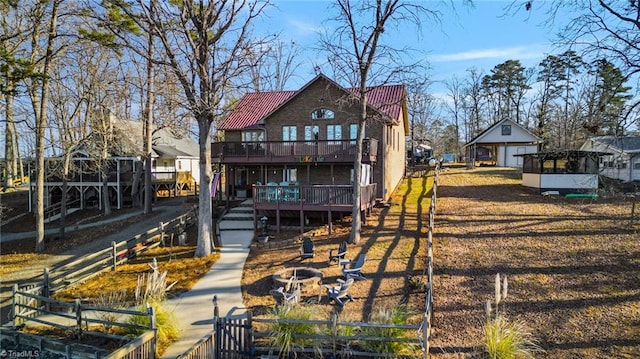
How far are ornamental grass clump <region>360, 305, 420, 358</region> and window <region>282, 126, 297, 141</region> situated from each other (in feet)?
52.9

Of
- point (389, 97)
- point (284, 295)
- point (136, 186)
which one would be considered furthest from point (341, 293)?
point (136, 186)

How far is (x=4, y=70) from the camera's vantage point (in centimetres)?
1652

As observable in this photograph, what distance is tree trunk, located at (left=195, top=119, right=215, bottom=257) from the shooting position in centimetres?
1585

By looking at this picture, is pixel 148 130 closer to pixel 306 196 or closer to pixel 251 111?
pixel 251 111

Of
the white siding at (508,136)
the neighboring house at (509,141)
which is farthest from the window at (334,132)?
the white siding at (508,136)

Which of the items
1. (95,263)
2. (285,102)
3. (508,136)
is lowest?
(95,263)

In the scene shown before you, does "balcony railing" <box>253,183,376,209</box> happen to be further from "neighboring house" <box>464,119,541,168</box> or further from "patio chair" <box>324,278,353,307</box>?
"neighboring house" <box>464,119,541,168</box>

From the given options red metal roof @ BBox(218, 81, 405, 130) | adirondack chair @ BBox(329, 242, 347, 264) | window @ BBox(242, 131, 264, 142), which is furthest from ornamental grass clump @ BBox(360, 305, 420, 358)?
window @ BBox(242, 131, 264, 142)

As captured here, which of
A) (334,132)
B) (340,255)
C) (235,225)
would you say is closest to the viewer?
(340,255)

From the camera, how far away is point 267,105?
91.1 feet

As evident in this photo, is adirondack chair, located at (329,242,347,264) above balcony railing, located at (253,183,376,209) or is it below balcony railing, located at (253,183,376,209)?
below

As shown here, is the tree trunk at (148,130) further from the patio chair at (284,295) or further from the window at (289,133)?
the patio chair at (284,295)

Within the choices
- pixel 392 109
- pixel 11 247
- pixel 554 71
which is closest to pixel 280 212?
pixel 392 109

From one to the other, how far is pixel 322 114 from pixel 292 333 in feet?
53.7
